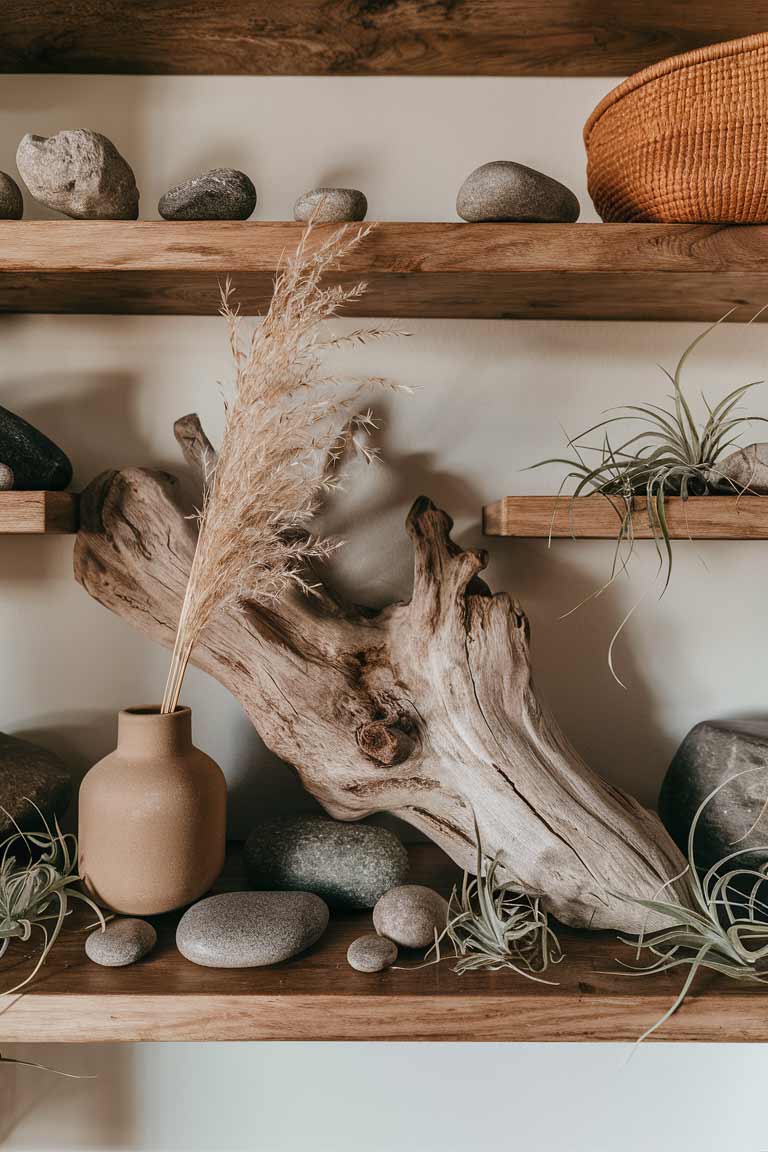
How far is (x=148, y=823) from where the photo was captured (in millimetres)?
856

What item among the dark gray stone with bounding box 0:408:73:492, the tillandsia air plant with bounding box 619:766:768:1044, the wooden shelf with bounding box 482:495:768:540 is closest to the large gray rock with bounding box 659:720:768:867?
the tillandsia air plant with bounding box 619:766:768:1044

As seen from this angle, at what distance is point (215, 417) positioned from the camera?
1125 millimetres

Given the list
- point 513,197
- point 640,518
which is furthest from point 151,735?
point 513,197

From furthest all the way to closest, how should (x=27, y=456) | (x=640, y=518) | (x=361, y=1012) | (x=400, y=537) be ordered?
(x=400, y=537) < (x=27, y=456) < (x=640, y=518) < (x=361, y=1012)

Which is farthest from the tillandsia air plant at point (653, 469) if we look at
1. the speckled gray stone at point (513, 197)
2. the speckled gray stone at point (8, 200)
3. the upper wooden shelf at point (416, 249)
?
the speckled gray stone at point (8, 200)

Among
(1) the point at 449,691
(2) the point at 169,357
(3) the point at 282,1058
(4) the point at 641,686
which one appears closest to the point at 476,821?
(1) the point at 449,691

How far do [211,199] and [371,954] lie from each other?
85 cm

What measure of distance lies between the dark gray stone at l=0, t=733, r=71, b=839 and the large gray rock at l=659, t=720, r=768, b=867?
0.80 m

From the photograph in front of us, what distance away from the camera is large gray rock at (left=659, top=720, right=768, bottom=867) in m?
0.94

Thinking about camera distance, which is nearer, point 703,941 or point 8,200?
point 703,941

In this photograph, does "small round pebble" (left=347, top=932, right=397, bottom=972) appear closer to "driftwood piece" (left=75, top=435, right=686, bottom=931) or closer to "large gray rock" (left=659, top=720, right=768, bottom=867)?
"driftwood piece" (left=75, top=435, right=686, bottom=931)

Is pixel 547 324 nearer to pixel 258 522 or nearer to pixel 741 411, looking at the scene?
pixel 741 411

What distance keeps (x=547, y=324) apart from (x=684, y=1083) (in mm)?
1112

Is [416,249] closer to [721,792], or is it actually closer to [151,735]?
[151,735]
